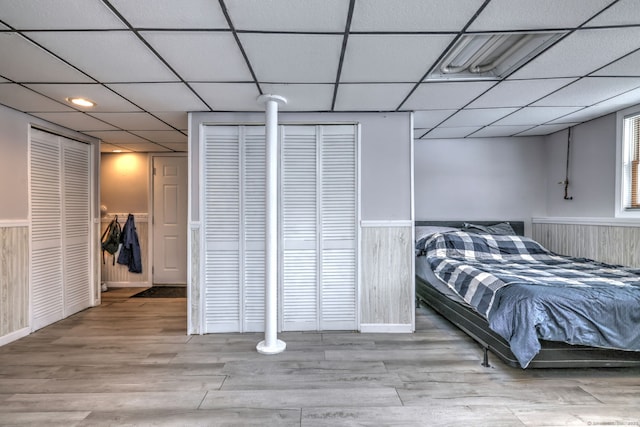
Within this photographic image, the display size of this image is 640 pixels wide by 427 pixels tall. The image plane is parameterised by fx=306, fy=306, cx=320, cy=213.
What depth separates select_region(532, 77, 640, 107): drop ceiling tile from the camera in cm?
238

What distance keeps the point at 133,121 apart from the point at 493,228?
14.9 feet

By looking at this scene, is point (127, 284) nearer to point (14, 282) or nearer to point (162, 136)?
point (14, 282)

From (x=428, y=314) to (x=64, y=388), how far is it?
11.0 feet

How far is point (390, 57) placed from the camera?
1979 millimetres

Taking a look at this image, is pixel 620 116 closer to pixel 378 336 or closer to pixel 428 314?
pixel 428 314

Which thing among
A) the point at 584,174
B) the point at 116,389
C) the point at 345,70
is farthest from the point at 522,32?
A: the point at 116,389

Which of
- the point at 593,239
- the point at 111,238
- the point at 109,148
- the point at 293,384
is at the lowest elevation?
the point at 293,384

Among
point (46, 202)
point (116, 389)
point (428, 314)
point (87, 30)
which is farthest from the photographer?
point (428, 314)

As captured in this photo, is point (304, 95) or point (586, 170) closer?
point (304, 95)

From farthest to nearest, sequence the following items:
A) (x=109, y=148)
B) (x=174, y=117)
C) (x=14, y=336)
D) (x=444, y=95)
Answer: (x=109, y=148), (x=174, y=117), (x=14, y=336), (x=444, y=95)

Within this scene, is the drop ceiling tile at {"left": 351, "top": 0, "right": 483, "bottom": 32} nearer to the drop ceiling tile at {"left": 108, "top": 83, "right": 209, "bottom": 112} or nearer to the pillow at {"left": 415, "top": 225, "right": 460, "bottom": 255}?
the drop ceiling tile at {"left": 108, "top": 83, "right": 209, "bottom": 112}

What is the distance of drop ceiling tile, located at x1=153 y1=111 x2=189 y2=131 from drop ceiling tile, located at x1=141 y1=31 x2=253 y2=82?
0.90m

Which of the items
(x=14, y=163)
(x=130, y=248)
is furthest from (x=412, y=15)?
(x=130, y=248)

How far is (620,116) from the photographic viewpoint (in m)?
3.12
